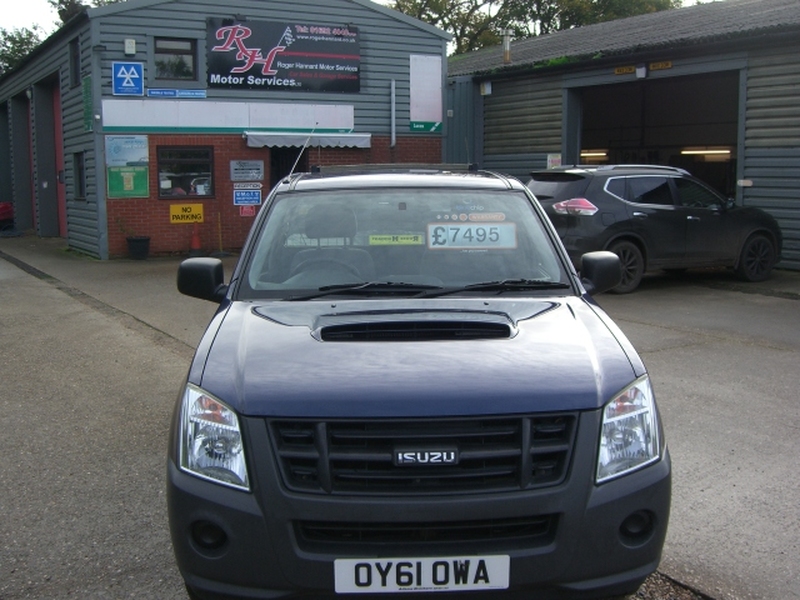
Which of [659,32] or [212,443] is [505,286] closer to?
[212,443]

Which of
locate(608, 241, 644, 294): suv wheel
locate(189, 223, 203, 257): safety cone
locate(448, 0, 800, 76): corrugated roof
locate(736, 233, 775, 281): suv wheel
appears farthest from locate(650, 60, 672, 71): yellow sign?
locate(189, 223, 203, 257): safety cone

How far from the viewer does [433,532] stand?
114 inches

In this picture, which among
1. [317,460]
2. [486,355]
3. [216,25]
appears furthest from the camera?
[216,25]

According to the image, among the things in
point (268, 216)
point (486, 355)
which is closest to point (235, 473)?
point (486, 355)

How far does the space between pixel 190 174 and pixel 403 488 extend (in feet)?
58.5

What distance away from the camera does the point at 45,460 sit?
5.48m

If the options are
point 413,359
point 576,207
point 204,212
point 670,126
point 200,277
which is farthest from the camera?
point 670,126

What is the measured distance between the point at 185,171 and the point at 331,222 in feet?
52.6

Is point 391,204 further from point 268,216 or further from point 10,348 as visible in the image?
point 10,348

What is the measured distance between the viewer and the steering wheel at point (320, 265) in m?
4.23

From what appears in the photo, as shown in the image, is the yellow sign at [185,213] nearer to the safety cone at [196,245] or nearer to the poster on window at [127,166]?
the safety cone at [196,245]

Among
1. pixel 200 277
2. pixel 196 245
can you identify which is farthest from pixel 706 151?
pixel 200 277

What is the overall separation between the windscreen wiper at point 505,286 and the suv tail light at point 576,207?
26.9 ft

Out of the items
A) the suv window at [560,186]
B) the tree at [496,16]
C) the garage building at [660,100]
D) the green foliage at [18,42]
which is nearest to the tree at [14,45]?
the green foliage at [18,42]
